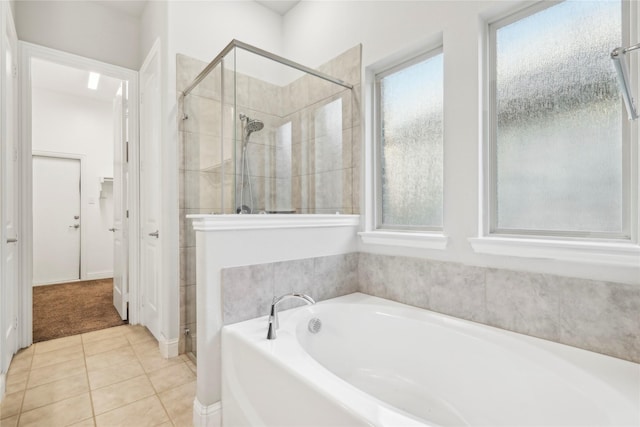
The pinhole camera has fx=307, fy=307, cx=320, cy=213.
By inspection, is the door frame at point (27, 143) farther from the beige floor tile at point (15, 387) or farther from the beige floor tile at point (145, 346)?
the beige floor tile at point (145, 346)

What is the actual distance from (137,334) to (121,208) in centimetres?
128

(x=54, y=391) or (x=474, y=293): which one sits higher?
(x=474, y=293)

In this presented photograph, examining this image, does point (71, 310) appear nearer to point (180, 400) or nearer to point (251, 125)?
point (180, 400)

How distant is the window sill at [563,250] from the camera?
1146 millimetres

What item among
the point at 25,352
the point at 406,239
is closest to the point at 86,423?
the point at 25,352

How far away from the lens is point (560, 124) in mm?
1408

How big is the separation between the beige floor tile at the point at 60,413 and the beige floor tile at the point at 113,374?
148mm

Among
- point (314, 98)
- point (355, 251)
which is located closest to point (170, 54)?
point (314, 98)

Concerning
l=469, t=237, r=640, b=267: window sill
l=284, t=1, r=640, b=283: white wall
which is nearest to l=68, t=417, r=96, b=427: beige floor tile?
l=284, t=1, r=640, b=283: white wall

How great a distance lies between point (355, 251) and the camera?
2.23 meters

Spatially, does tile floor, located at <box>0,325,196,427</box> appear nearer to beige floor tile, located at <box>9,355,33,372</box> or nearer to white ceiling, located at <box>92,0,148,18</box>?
beige floor tile, located at <box>9,355,33,372</box>

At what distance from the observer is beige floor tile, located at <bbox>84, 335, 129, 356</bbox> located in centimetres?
237

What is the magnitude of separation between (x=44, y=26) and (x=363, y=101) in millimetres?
2665

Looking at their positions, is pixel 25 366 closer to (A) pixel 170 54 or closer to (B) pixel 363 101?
(A) pixel 170 54
